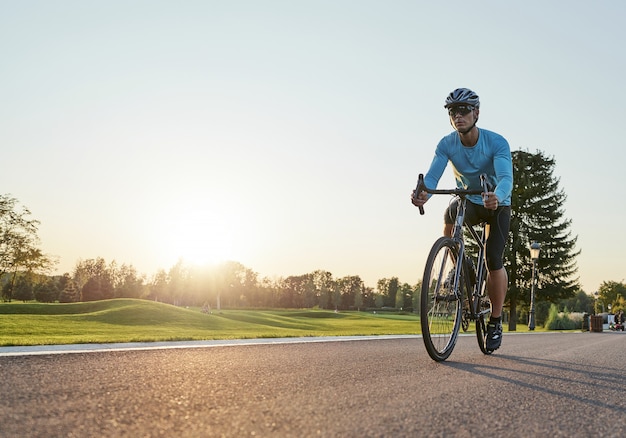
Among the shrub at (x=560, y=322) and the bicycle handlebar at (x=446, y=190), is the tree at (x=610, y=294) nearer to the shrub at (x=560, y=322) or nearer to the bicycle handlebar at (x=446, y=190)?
the shrub at (x=560, y=322)

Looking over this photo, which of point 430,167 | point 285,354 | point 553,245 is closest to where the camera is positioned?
point 285,354

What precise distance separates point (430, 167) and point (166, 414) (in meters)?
3.80

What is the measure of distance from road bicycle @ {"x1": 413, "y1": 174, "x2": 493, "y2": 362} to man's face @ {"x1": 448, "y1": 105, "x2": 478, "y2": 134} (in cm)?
46

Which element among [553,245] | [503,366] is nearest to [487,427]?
[503,366]

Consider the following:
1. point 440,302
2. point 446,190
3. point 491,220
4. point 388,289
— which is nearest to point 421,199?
point 446,190

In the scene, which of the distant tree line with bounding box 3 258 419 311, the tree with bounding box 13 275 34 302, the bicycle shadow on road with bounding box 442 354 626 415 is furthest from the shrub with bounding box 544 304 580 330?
the tree with bounding box 13 275 34 302

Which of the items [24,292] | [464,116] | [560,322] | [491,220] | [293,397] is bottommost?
[24,292]

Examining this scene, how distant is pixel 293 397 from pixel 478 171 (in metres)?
3.35

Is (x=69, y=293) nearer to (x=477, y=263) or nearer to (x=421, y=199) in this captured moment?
(x=477, y=263)

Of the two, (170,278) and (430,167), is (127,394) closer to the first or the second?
(430,167)

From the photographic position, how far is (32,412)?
6.92 feet

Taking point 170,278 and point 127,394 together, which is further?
point 170,278

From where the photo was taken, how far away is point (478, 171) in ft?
17.5

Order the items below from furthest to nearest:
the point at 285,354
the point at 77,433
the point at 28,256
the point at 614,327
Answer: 1. the point at 28,256
2. the point at 614,327
3. the point at 285,354
4. the point at 77,433
